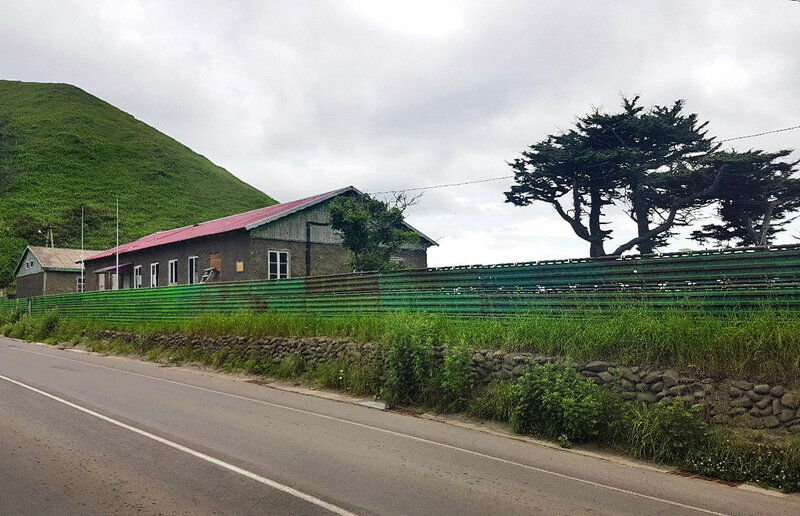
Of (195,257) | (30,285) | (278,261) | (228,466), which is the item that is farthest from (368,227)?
(30,285)

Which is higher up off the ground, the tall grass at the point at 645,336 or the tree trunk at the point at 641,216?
the tree trunk at the point at 641,216

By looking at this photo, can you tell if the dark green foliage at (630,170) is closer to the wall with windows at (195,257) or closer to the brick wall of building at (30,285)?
the wall with windows at (195,257)

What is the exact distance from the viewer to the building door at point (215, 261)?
3356 centimetres

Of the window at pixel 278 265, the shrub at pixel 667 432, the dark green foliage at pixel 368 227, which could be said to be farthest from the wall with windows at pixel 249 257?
the shrub at pixel 667 432

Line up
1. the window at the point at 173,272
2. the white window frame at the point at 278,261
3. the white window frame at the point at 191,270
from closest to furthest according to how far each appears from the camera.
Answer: the white window frame at the point at 278,261 → the white window frame at the point at 191,270 → the window at the point at 173,272

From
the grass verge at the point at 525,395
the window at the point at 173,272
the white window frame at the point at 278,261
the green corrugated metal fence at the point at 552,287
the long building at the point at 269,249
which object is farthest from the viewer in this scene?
the window at the point at 173,272

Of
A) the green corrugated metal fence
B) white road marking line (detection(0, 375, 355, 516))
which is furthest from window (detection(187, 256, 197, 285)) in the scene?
white road marking line (detection(0, 375, 355, 516))

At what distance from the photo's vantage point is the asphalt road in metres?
6.10

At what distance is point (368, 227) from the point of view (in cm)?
3359

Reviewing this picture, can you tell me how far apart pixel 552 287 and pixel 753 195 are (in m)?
29.2

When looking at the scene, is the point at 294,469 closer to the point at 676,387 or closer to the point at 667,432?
the point at 667,432

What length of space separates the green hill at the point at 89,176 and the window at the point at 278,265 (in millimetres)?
67241

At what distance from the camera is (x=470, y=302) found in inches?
558

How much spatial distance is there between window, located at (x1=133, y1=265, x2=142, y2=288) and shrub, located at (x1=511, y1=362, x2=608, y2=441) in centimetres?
3740
